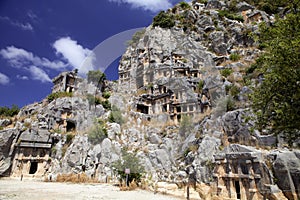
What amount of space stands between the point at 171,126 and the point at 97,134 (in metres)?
12.0

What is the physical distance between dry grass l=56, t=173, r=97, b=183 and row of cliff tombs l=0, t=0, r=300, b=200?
1.06 ft

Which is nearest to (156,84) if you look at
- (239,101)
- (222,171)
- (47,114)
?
(239,101)

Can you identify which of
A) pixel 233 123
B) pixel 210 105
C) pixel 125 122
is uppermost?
pixel 210 105

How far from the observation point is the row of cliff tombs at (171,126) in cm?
1691

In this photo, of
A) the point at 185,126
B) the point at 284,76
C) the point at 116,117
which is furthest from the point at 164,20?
the point at 284,76

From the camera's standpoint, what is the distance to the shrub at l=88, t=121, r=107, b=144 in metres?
29.1

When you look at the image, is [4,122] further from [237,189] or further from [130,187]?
[237,189]

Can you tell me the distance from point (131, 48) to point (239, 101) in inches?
1518

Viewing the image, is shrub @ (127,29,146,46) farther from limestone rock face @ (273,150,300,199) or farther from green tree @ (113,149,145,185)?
limestone rock face @ (273,150,300,199)

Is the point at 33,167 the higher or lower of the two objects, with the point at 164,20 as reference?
lower

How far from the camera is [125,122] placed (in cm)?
3375

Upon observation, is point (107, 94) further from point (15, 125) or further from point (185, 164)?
point (185, 164)

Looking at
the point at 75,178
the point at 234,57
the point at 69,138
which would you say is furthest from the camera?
the point at 234,57

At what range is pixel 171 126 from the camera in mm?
31516
